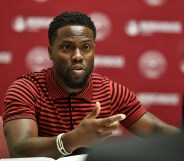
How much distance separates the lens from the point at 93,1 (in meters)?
2.75

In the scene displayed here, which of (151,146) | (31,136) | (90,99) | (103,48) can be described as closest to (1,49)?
(103,48)

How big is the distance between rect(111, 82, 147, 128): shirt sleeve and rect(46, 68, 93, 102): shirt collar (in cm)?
13

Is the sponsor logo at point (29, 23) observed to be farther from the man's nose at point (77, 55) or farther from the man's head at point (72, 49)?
the man's nose at point (77, 55)

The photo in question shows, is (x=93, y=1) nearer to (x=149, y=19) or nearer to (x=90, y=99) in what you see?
(x=149, y=19)

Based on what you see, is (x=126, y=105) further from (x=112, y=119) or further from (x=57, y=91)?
(x=112, y=119)

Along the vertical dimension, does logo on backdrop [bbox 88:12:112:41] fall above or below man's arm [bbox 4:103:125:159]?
above

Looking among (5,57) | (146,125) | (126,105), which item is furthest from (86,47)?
(5,57)

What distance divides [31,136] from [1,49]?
1551 millimetres

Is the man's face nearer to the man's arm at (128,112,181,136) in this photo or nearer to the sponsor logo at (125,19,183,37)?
the man's arm at (128,112,181,136)

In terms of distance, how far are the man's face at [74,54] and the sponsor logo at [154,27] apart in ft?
4.12

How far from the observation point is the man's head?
1.49 meters

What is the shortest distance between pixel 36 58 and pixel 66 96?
1.26m

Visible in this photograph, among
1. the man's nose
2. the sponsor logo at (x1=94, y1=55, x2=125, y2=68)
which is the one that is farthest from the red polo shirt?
the sponsor logo at (x1=94, y1=55, x2=125, y2=68)

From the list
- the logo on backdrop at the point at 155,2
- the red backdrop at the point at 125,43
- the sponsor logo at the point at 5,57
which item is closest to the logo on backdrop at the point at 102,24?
the red backdrop at the point at 125,43
